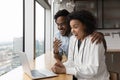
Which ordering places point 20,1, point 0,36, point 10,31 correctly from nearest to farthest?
point 0,36 → point 10,31 → point 20,1

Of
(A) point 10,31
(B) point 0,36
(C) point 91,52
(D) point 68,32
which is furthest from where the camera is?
(D) point 68,32

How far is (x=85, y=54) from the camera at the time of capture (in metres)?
1.65

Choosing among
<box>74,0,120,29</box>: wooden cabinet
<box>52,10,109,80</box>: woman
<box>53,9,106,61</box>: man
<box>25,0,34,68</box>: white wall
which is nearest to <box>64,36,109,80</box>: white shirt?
<box>52,10,109,80</box>: woman

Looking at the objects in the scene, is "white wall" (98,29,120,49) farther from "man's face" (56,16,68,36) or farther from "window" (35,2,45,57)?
"man's face" (56,16,68,36)

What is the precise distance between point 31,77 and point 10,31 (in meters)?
0.94

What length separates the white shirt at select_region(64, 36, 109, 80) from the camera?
1.57 m

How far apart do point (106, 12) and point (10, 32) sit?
290cm

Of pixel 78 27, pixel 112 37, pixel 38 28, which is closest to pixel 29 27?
pixel 38 28

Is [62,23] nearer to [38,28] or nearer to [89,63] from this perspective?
[89,63]

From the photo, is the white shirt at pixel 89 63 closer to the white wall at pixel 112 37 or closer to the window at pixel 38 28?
the window at pixel 38 28

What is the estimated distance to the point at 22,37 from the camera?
2787 mm

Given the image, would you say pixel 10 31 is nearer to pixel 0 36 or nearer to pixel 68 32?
pixel 0 36

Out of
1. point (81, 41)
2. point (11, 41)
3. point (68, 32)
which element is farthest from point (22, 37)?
point (81, 41)

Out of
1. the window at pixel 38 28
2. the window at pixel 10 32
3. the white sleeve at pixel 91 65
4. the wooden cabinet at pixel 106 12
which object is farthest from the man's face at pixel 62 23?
the wooden cabinet at pixel 106 12
